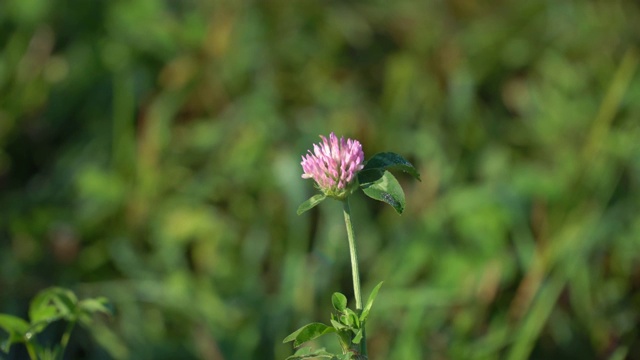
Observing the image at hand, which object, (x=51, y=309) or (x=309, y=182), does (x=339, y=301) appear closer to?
(x=51, y=309)

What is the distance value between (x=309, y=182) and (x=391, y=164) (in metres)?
1.17

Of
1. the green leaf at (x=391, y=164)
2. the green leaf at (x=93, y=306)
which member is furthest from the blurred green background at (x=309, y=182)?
the green leaf at (x=391, y=164)

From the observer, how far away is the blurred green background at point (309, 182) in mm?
1824

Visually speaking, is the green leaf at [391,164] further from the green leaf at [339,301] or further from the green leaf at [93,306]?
the green leaf at [93,306]

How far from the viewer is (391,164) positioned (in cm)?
96

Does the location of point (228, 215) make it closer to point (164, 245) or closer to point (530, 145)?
point (164, 245)

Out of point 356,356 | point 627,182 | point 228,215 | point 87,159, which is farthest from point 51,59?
point 356,356

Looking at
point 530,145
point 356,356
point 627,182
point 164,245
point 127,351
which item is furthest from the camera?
point 530,145

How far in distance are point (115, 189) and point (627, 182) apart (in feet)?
3.91

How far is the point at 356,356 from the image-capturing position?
915 millimetres

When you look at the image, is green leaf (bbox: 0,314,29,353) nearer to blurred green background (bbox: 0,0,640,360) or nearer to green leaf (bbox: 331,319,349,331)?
green leaf (bbox: 331,319,349,331)

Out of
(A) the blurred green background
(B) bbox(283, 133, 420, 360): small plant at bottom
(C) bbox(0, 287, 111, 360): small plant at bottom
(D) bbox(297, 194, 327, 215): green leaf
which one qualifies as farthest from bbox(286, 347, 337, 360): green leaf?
(A) the blurred green background

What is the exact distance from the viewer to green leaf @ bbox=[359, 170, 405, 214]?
930 mm

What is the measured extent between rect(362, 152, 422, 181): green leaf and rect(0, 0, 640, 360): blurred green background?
742 mm
